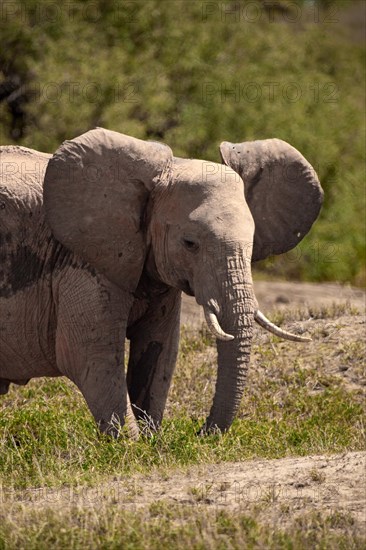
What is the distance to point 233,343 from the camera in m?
8.27

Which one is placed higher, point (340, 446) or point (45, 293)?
point (45, 293)

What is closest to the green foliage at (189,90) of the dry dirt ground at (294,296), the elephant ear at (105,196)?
the dry dirt ground at (294,296)

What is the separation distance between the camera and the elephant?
8.34 meters

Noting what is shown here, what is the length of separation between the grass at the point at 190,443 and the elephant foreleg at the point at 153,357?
200 mm

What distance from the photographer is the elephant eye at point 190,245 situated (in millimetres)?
8398

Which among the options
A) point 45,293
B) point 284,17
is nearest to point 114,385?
point 45,293

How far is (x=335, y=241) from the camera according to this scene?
70.8 feet

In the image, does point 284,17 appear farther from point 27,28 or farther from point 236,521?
point 236,521

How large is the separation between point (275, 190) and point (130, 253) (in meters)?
1.15

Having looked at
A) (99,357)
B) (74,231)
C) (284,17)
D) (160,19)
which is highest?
(284,17)

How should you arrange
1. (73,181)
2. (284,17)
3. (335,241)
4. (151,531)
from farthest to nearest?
(284,17)
(335,241)
(73,181)
(151,531)

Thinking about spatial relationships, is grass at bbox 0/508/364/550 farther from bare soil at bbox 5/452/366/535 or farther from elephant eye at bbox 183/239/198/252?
elephant eye at bbox 183/239/198/252

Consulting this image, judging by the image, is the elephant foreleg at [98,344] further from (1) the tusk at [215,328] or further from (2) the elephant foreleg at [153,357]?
(1) the tusk at [215,328]

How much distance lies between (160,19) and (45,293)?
13.5 m
